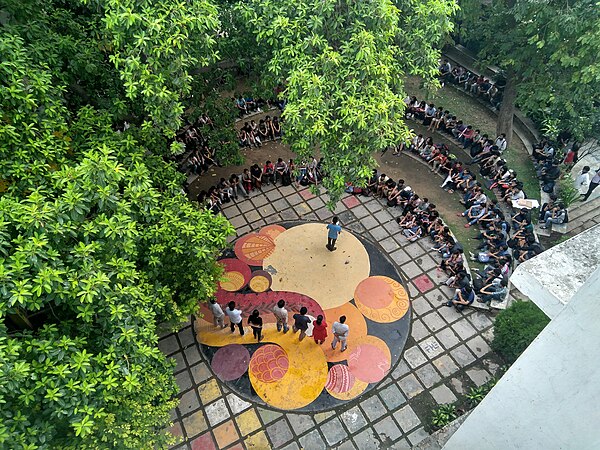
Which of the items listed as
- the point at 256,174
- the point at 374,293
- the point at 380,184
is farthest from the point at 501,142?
the point at 256,174

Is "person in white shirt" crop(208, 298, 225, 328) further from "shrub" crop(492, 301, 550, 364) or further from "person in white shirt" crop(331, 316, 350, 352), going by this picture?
"shrub" crop(492, 301, 550, 364)

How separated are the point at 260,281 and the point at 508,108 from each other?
10987 mm

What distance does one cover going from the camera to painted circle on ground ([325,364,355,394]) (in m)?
10.9

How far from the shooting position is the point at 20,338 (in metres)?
6.42

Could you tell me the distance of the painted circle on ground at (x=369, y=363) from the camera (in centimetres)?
1114

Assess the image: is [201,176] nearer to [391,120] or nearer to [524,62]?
[391,120]

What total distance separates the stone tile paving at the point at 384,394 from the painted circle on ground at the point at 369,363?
9.3 inches

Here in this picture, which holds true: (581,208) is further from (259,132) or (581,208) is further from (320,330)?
(259,132)

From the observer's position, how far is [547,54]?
14297mm

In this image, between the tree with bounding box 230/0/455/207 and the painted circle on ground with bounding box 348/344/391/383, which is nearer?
the tree with bounding box 230/0/455/207

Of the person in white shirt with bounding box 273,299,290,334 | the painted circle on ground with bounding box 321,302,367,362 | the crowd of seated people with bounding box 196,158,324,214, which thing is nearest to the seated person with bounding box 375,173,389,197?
the crowd of seated people with bounding box 196,158,324,214

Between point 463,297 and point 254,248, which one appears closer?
point 463,297

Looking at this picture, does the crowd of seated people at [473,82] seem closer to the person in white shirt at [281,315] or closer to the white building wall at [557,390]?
the person in white shirt at [281,315]

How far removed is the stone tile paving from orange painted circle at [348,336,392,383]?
0.78 feet
